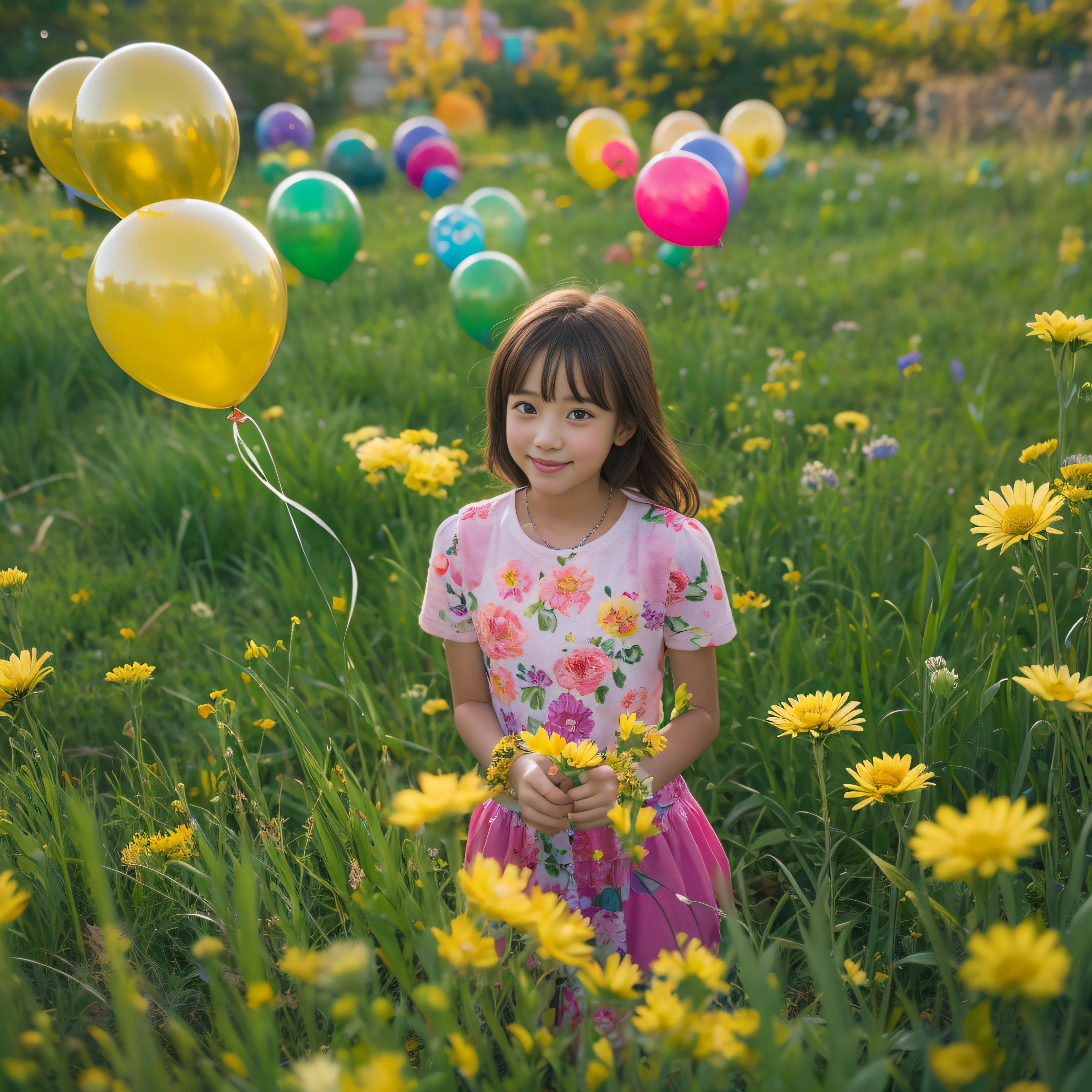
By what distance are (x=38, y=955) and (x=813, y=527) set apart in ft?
6.41

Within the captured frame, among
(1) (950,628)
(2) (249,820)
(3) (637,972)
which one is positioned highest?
(3) (637,972)

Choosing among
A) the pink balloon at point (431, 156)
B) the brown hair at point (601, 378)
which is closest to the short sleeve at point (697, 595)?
the brown hair at point (601, 378)

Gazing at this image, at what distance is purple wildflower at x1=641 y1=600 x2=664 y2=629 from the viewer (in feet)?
4.63

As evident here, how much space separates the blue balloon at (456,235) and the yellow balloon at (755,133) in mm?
1378

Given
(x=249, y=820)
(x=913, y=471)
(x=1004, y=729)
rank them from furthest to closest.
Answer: (x=913, y=471) → (x=249, y=820) → (x=1004, y=729)

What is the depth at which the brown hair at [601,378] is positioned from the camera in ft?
4.31

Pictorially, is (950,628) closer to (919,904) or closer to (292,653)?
(919,904)

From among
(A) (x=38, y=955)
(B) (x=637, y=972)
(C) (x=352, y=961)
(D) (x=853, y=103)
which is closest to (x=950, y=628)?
(B) (x=637, y=972)

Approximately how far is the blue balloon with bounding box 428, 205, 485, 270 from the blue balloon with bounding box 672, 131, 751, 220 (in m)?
0.98

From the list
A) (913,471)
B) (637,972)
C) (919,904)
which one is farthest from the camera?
(913,471)

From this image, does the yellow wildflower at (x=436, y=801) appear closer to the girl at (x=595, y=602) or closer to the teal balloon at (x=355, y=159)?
the girl at (x=595, y=602)

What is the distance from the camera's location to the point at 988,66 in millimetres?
9961

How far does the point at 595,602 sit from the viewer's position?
4.60 ft

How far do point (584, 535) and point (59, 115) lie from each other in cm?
158
